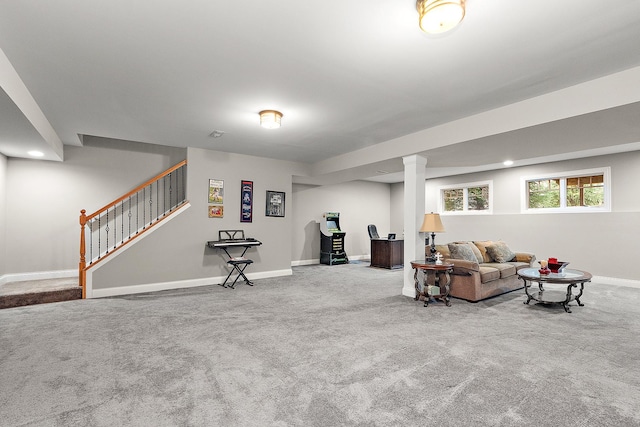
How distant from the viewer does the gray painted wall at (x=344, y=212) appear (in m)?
8.64

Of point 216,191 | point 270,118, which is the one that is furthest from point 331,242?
point 270,118

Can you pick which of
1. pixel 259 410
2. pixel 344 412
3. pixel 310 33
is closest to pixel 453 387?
pixel 344 412

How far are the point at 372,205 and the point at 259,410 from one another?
28.8 feet

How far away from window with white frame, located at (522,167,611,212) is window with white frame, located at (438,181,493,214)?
915mm

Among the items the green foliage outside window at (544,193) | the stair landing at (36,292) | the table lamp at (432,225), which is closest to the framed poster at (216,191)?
the stair landing at (36,292)

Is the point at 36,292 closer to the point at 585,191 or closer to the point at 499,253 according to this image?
the point at 499,253

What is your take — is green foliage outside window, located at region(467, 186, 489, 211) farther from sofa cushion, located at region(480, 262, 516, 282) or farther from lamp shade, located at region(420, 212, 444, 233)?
lamp shade, located at region(420, 212, 444, 233)

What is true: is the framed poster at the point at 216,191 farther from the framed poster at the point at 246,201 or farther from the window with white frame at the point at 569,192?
the window with white frame at the point at 569,192

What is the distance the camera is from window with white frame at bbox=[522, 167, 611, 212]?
20.5 feet

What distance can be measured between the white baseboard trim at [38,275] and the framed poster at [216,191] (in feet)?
8.89

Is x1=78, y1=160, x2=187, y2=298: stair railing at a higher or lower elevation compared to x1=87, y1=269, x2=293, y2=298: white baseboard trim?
higher

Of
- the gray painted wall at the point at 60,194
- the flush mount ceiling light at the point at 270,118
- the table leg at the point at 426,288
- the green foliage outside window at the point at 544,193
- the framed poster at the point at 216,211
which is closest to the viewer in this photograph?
the flush mount ceiling light at the point at 270,118

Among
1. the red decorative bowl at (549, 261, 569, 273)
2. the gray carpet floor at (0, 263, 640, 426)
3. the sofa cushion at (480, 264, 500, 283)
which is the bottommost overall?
the gray carpet floor at (0, 263, 640, 426)

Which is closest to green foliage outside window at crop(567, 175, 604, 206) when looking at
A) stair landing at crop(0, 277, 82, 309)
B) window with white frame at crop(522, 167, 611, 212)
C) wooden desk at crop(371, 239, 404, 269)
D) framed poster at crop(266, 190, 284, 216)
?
window with white frame at crop(522, 167, 611, 212)
